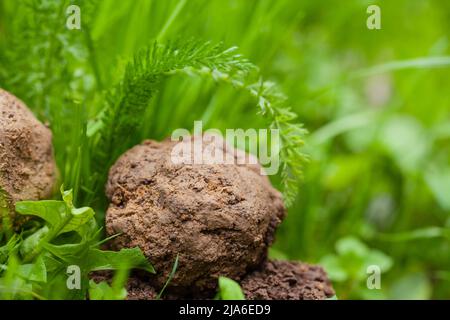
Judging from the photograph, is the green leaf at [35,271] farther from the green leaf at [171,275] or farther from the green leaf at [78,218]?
the green leaf at [171,275]

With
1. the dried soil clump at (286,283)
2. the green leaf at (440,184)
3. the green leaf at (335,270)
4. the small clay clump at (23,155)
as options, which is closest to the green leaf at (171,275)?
the dried soil clump at (286,283)

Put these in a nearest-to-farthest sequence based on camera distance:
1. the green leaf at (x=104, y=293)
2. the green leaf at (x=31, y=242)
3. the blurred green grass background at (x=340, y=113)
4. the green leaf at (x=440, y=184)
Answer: the green leaf at (x=104, y=293), the green leaf at (x=31, y=242), the blurred green grass background at (x=340, y=113), the green leaf at (x=440, y=184)

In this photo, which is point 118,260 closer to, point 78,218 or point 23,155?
point 78,218

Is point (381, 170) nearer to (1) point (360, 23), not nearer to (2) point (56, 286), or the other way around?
(1) point (360, 23)

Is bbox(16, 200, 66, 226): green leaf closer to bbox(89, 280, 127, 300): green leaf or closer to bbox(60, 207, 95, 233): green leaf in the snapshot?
bbox(60, 207, 95, 233): green leaf

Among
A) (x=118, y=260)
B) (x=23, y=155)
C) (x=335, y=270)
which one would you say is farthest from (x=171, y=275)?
(x=335, y=270)
